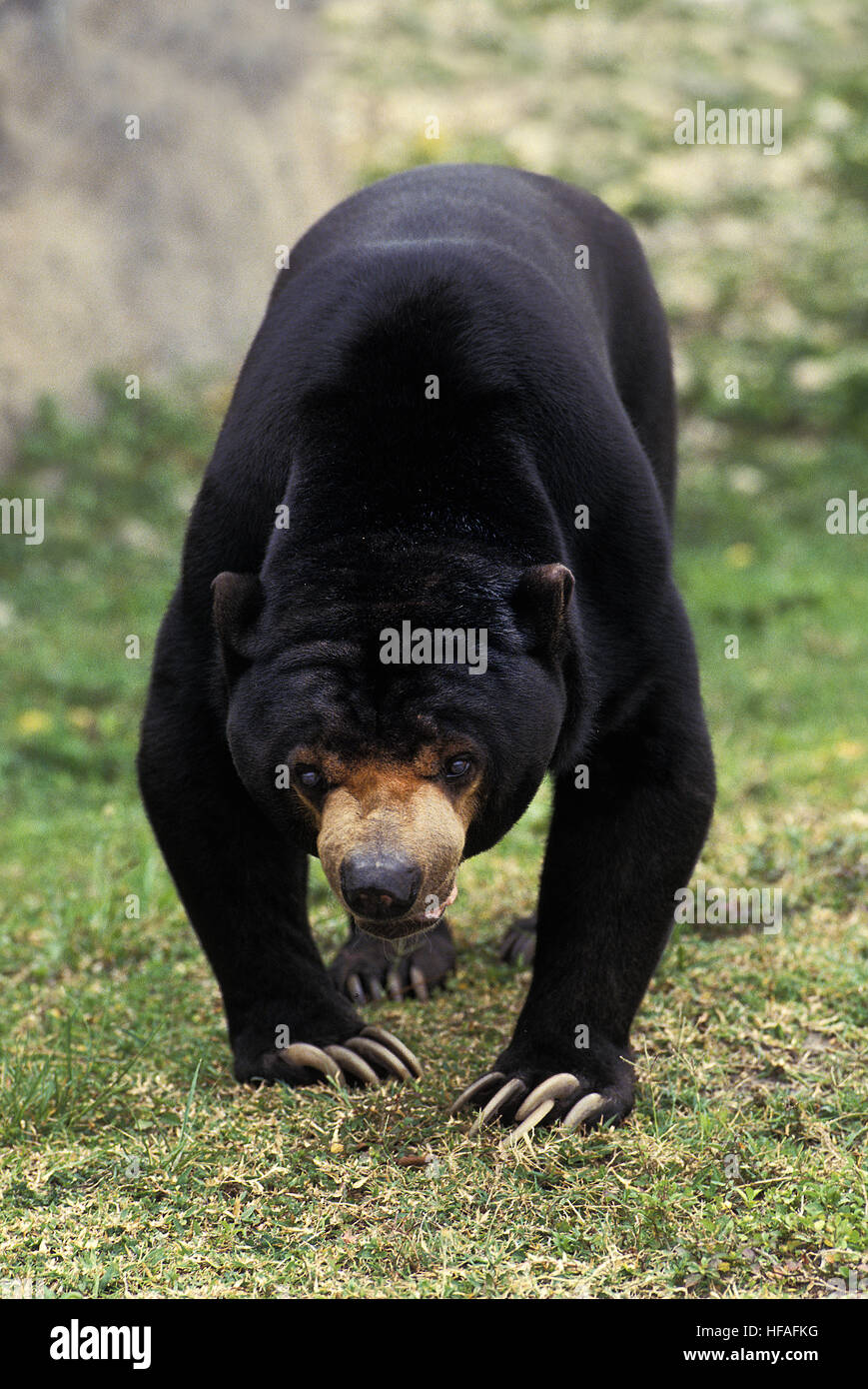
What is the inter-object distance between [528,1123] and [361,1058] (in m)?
0.48

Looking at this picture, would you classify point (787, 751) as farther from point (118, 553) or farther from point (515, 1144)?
point (118, 553)

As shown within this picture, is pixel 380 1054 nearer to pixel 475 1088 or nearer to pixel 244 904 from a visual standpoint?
pixel 475 1088

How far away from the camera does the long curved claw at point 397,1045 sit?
11.9ft

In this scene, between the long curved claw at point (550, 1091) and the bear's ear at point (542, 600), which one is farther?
the long curved claw at point (550, 1091)

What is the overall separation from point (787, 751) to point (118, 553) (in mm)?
3707

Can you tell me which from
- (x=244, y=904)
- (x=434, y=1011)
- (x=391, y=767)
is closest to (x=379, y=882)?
(x=391, y=767)

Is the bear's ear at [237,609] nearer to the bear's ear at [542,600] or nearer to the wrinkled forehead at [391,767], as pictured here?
the wrinkled forehead at [391,767]

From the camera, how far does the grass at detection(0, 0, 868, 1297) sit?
9.71 ft

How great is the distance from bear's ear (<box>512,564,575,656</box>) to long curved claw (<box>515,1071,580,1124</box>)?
0.95 metres

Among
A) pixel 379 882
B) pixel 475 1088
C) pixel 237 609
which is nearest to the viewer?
pixel 379 882

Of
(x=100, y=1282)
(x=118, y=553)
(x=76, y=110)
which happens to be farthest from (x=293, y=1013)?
(x=76, y=110)

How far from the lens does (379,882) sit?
2.74 meters

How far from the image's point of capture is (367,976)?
429 centimetres

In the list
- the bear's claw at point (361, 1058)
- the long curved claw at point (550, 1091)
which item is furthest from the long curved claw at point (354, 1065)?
the long curved claw at point (550, 1091)
